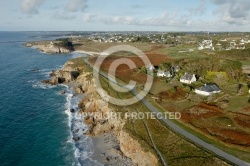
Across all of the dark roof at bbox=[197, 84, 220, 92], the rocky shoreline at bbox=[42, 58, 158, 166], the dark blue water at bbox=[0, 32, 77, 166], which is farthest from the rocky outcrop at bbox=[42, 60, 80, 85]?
the dark roof at bbox=[197, 84, 220, 92]

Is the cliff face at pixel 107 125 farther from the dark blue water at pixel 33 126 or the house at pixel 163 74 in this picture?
the house at pixel 163 74

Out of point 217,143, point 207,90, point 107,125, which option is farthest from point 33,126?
point 207,90

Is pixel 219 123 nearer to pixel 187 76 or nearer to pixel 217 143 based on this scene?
pixel 217 143

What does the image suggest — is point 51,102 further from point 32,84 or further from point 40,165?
point 40,165

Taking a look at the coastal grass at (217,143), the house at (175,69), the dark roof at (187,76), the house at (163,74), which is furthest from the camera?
the house at (175,69)

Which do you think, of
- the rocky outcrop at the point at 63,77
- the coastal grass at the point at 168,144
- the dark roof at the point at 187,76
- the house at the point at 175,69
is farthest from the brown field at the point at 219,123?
the rocky outcrop at the point at 63,77

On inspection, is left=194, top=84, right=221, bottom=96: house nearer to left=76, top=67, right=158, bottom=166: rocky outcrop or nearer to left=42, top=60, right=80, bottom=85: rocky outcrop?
left=76, top=67, right=158, bottom=166: rocky outcrop

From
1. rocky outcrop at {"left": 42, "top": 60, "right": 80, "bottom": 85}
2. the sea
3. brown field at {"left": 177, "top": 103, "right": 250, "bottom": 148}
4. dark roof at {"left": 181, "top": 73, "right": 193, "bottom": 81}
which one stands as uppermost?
dark roof at {"left": 181, "top": 73, "right": 193, "bottom": 81}

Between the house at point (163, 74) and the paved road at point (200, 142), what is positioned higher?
the house at point (163, 74)
